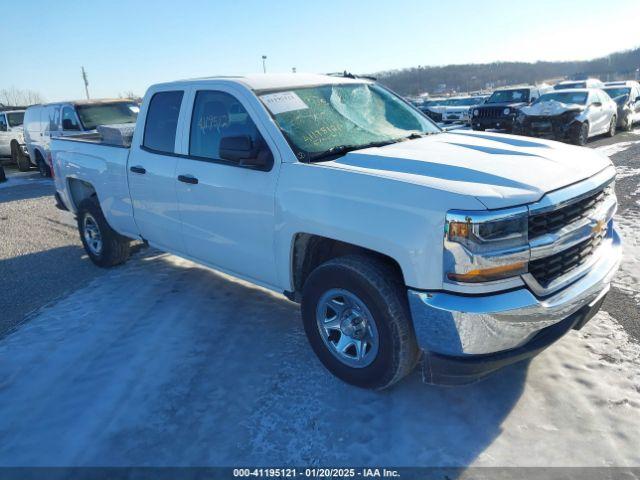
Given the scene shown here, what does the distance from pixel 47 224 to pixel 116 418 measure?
6341mm

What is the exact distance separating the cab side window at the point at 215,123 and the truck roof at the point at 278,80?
0.17m

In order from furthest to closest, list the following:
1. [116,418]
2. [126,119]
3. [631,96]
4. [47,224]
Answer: [631,96], [126,119], [47,224], [116,418]

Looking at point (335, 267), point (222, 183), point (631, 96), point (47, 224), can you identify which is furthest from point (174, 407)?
point (631, 96)

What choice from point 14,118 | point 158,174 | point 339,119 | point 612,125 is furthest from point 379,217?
point 14,118

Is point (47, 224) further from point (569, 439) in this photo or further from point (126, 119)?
point (569, 439)

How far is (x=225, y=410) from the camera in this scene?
311cm

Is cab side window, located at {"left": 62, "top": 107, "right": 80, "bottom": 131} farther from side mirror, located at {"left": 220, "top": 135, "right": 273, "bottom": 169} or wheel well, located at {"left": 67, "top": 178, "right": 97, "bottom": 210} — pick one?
side mirror, located at {"left": 220, "top": 135, "right": 273, "bottom": 169}

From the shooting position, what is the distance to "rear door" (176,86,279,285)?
3531mm

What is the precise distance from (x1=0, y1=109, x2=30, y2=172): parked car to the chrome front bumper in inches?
647

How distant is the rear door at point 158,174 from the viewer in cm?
435

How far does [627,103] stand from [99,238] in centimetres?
1788

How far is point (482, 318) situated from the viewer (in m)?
2.52

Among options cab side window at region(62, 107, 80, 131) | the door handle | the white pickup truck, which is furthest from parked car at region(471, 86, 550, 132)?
the door handle

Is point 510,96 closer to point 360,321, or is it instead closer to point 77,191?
point 77,191
